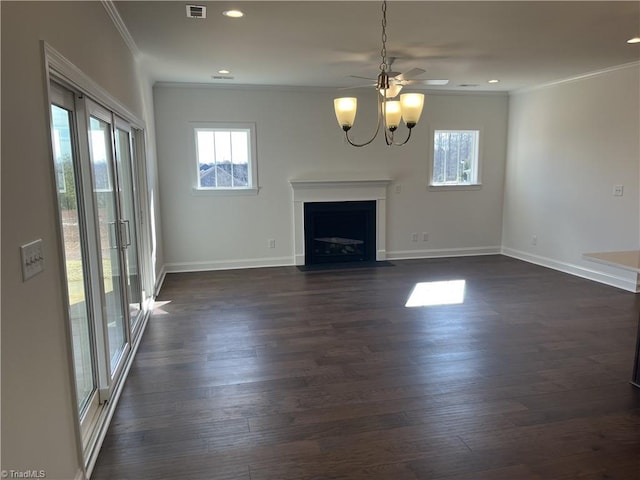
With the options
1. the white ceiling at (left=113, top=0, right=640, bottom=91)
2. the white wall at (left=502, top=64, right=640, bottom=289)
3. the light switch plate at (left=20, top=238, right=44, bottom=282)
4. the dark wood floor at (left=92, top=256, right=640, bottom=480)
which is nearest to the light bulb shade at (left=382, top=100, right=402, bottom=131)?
the white ceiling at (left=113, top=0, right=640, bottom=91)

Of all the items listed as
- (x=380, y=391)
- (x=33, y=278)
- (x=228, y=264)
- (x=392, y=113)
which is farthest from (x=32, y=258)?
(x=228, y=264)

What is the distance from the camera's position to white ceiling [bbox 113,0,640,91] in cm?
307

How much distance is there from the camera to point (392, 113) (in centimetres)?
332

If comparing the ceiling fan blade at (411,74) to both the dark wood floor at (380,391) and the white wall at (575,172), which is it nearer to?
the dark wood floor at (380,391)

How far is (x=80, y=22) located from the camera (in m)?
2.27

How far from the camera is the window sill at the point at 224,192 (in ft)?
19.9

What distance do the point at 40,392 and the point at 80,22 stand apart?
6.14ft

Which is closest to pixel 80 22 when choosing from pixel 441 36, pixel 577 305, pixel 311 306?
pixel 441 36

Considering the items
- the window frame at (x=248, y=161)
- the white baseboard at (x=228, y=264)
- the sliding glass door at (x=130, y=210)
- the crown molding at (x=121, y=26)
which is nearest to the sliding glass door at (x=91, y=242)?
the sliding glass door at (x=130, y=210)

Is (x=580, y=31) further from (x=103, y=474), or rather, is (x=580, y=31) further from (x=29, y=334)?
(x=103, y=474)

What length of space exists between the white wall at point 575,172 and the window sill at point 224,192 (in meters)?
4.11

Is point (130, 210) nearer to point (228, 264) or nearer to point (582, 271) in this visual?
point (228, 264)

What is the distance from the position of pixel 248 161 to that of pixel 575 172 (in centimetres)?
444

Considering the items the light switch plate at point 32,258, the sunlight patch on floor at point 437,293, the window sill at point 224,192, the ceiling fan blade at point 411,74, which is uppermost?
the ceiling fan blade at point 411,74
